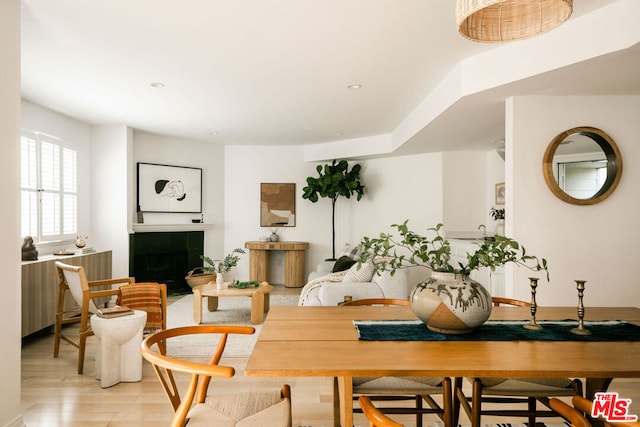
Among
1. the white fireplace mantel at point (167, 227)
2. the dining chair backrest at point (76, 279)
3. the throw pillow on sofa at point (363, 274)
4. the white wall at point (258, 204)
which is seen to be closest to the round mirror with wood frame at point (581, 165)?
the throw pillow on sofa at point (363, 274)

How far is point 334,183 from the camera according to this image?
7125mm

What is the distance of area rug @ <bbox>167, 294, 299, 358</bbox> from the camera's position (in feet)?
12.6

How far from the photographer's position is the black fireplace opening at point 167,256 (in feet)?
21.1

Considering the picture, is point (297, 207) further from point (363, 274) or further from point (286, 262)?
point (363, 274)

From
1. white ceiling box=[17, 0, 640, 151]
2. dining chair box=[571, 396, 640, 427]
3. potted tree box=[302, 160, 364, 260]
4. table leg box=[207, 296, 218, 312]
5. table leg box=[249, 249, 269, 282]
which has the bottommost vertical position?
table leg box=[207, 296, 218, 312]

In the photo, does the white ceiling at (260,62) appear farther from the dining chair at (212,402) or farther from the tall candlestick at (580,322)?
the dining chair at (212,402)

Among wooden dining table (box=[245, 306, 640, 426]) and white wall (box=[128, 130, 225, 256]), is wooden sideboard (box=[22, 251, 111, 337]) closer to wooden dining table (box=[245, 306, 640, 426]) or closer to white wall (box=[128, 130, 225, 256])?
white wall (box=[128, 130, 225, 256])

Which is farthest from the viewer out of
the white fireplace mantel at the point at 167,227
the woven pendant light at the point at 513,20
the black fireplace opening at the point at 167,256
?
the black fireplace opening at the point at 167,256

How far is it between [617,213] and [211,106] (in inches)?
168

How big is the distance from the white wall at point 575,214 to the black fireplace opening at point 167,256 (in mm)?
5220

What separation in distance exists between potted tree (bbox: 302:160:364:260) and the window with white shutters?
358 centimetres

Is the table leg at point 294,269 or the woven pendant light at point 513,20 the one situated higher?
the woven pendant light at point 513,20

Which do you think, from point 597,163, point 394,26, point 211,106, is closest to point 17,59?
point 394,26

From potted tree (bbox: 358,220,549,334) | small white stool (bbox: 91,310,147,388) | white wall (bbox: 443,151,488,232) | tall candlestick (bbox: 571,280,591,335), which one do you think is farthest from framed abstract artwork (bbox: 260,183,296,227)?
tall candlestick (bbox: 571,280,591,335)
